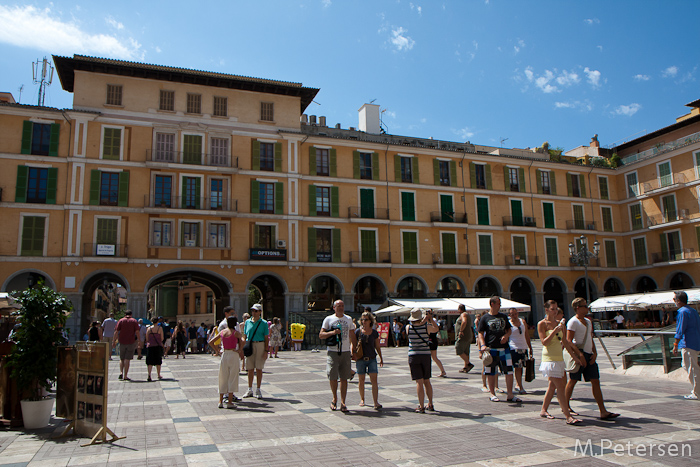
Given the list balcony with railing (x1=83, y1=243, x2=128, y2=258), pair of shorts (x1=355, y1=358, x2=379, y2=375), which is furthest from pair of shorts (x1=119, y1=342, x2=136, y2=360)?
balcony with railing (x1=83, y1=243, x2=128, y2=258)

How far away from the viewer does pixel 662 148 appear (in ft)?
126

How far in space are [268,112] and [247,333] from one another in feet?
83.1

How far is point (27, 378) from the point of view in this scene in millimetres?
7484

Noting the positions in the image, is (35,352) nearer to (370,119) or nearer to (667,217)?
(370,119)

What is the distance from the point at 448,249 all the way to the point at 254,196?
13632mm

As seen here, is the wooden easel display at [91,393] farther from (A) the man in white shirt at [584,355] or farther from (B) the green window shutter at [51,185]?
(B) the green window shutter at [51,185]

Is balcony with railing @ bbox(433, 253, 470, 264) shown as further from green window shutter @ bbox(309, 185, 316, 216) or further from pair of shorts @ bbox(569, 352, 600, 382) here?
pair of shorts @ bbox(569, 352, 600, 382)

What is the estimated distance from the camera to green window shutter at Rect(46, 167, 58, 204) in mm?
28406

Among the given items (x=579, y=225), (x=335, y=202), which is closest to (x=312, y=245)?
(x=335, y=202)

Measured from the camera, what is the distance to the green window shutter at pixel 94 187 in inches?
1140

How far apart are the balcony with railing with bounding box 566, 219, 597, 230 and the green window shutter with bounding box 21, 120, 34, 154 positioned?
35.7 m

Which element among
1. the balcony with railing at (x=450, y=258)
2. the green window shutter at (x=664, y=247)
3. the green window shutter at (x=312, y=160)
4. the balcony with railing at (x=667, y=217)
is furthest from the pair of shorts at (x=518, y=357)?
the green window shutter at (x=664, y=247)

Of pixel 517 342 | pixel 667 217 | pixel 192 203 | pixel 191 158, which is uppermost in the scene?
pixel 191 158

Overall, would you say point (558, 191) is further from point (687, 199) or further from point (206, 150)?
point (206, 150)
